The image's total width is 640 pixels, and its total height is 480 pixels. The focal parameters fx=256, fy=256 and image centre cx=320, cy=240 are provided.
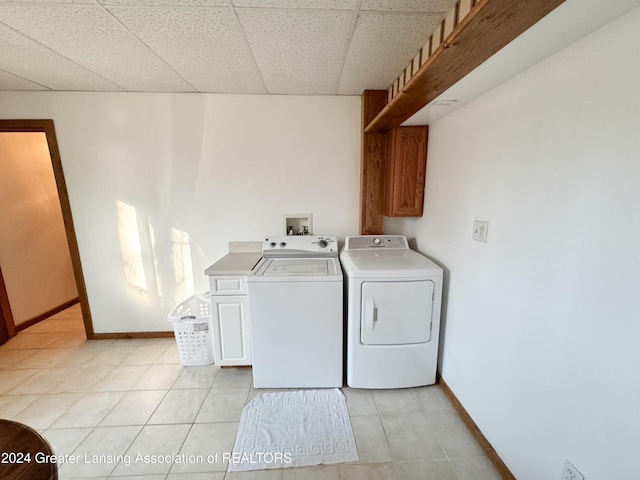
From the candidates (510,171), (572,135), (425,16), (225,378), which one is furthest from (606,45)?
(225,378)

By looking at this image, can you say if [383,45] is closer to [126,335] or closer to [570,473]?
[570,473]

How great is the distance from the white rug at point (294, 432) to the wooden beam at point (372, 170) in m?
1.46

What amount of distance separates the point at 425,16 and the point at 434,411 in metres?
2.32

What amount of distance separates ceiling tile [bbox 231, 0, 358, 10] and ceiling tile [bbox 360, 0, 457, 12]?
0.08m

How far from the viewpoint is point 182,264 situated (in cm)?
251

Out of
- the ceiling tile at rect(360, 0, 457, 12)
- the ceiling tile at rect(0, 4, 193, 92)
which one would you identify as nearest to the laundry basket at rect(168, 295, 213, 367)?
the ceiling tile at rect(0, 4, 193, 92)

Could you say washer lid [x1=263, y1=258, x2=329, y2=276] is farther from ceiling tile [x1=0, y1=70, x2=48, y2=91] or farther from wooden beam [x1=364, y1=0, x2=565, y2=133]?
ceiling tile [x1=0, y1=70, x2=48, y2=91]

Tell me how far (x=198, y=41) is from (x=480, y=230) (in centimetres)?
194

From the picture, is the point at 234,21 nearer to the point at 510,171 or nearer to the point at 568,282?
the point at 510,171

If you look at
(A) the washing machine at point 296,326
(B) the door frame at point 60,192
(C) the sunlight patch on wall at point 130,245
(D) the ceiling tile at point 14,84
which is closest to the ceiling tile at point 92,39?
(D) the ceiling tile at point 14,84

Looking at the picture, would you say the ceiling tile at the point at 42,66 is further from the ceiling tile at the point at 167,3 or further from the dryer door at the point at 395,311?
the dryer door at the point at 395,311

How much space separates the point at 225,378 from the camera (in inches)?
81.2

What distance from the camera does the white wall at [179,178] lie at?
7.43ft

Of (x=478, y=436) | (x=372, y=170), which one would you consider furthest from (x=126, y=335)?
(x=478, y=436)
